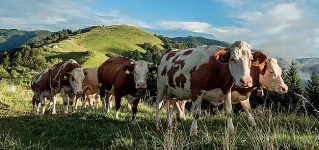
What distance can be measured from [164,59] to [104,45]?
17771cm

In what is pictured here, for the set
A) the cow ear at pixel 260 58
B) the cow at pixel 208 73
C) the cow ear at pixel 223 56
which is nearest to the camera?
the cow at pixel 208 73

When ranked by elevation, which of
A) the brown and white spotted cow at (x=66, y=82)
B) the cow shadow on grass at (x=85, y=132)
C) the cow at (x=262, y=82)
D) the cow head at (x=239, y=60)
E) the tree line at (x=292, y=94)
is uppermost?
the cow head at (x=239, y=60)

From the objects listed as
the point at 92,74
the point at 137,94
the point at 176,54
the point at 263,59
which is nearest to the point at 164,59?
the point at 176,54

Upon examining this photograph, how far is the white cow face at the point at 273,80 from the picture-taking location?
39.7 feet

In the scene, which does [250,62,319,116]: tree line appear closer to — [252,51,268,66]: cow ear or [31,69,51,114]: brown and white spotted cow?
[31,69,51,114]: brown and white spotted cow

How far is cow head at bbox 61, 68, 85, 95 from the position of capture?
53.5 feet

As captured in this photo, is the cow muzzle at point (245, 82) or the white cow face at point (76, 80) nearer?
the cow muzzle at point (245, 82)

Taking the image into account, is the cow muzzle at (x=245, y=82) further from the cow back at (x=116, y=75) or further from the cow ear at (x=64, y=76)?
the cow ear at (x=64, y=76)

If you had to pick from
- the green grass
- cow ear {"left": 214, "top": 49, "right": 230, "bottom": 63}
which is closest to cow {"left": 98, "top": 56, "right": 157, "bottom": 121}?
the green grass

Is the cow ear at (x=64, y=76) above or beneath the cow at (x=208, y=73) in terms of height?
beneath

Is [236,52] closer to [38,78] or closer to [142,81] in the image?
[142,81]

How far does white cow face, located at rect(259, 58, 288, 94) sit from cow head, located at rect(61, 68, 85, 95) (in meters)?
8.60

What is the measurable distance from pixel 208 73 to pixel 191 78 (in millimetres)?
732

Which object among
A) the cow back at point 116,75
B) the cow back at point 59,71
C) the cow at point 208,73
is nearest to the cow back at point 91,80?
the cow back at point 59,71
